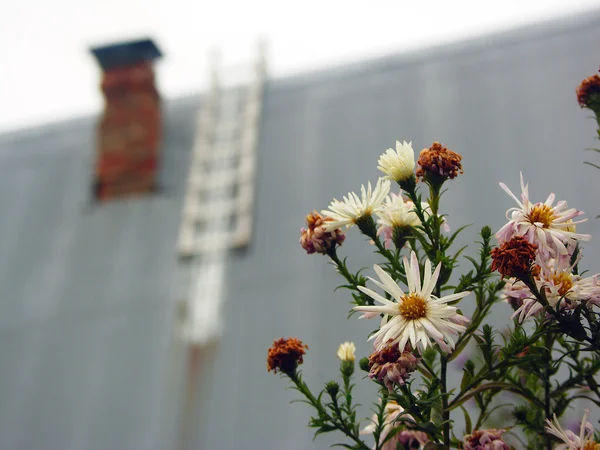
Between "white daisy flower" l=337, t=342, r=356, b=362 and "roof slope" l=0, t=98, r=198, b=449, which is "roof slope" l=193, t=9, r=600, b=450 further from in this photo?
"white daisy flower" l=337, t=342, r=356, b=362

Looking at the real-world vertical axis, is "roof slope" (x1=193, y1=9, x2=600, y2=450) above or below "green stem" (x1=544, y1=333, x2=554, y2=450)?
above

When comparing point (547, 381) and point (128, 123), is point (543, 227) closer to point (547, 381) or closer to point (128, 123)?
point (547, 381)

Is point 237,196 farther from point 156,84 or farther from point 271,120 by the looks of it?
point 156,84

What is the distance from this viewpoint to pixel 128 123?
19.0 feet

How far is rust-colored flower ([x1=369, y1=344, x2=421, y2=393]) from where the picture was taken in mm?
970

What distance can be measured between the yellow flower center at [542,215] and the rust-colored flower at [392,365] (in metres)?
0.30

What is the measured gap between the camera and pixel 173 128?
5828 millimetres

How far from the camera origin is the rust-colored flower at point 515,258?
971 millimetres

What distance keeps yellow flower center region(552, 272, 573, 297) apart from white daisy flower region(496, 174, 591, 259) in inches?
1.4

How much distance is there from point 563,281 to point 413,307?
250mm

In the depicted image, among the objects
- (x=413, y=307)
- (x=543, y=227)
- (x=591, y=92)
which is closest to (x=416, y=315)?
(x=413, y=307)

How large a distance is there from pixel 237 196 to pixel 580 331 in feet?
14.2

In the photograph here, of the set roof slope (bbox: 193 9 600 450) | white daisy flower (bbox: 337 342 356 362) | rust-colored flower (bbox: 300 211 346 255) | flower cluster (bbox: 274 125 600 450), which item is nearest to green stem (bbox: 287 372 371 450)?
flower cluster (bbox: 274 125 600 450)

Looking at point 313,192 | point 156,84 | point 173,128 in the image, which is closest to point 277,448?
point 313,192
